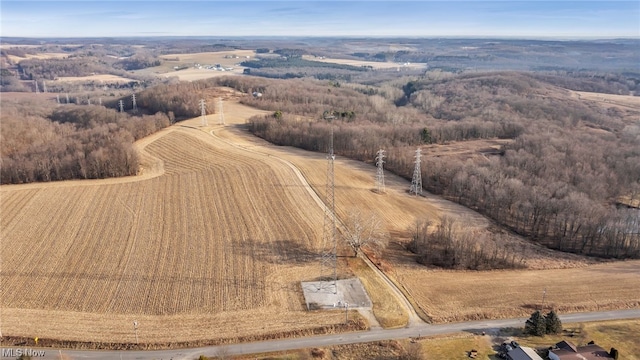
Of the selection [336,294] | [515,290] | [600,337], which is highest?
[336,294]

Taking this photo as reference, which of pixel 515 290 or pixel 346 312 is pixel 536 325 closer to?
pixel 515 290

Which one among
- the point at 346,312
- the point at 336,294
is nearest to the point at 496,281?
the point at 336,294

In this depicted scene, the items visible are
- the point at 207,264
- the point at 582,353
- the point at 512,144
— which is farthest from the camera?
the point at 512,144

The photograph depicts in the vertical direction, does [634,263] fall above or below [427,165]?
below

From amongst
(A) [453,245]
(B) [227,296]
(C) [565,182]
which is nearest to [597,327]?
(A) [453,245]

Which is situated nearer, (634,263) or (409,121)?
(634,263)

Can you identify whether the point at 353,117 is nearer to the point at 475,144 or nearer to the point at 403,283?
the point at 475,144

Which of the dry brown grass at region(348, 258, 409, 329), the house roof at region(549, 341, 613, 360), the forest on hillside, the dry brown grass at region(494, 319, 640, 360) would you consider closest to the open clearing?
the dry brown grass at region(348, 258, 409, 329)
